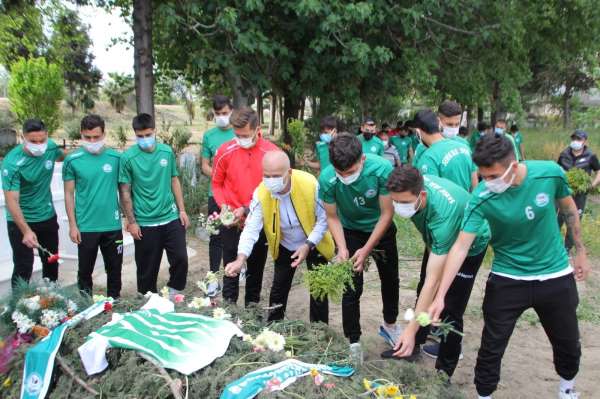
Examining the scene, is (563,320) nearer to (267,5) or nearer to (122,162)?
(122,162)

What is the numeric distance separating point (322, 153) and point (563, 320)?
453 centimetres

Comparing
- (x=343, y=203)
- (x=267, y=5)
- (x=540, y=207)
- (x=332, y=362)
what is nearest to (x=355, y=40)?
(x=267, y=5)

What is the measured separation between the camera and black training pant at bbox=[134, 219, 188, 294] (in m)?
4.89

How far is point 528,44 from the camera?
15.3m

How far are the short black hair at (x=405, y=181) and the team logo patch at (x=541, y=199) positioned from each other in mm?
642

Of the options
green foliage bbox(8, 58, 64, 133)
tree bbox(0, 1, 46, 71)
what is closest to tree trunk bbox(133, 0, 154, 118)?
tree bbox(0, 1, 46, 71)

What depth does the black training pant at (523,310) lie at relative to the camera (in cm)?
310

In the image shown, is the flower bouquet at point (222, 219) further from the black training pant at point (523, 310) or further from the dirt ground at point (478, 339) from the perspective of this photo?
the black training pant at point (523, 310)

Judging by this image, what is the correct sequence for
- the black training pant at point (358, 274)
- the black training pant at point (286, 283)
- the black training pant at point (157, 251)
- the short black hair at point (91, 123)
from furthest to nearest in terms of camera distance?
1. the black training pant at point (157, 251)
2. the short black hair at point (91, 123)
3. the black training pant at point (286, 283)
4. the black training pant at point (358, 274)

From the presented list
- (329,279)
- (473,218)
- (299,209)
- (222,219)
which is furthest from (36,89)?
(473,218)

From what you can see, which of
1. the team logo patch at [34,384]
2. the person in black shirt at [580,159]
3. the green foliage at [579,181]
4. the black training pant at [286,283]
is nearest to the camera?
the team logo patch at [34,384]

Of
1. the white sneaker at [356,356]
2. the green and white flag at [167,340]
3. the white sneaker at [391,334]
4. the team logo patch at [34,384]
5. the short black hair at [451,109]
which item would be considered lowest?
Answer: the white sneaker at [391,334]

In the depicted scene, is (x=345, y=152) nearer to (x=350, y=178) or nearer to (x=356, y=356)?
(x=350, y=178)

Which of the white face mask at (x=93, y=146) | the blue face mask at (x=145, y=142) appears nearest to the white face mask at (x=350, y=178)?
the blue face mask at (x=145, y=142)
